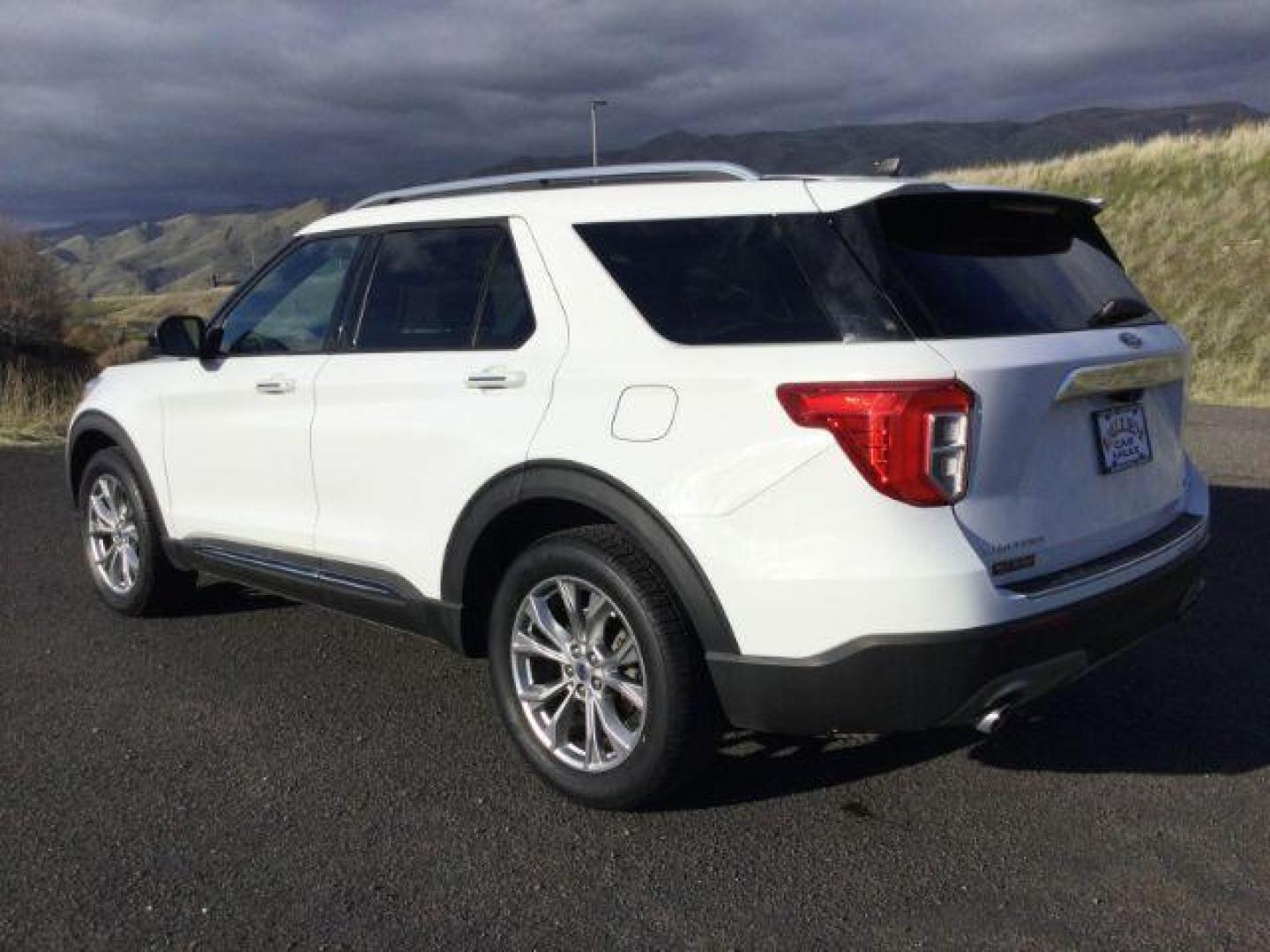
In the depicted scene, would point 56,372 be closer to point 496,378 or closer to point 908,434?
point 496,378

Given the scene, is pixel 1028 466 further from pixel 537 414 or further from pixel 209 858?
pixel 209 858

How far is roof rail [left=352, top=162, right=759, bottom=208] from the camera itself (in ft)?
11.4

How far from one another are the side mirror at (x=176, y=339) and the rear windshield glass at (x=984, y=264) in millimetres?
2935

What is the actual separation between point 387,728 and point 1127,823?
7.90ft

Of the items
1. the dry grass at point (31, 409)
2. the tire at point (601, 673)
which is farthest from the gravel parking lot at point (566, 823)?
the dry grass at point (31, 409)

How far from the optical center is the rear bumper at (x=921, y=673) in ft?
9.26

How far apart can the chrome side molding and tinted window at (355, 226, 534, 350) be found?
1.57 m

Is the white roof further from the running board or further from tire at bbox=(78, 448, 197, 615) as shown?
tire at bbox=(78, 448, 197, 615)

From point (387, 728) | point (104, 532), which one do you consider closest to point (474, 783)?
point (387, 728)

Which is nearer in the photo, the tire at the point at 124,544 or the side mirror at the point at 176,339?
the side mirror at the point at 176,339

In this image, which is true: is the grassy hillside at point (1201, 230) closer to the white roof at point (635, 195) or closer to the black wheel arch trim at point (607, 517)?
the white roof at point (635, 195)

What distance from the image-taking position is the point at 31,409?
42.9 ft

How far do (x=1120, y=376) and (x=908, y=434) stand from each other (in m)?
0.83

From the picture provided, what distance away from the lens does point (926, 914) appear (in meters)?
2.87
